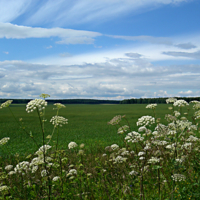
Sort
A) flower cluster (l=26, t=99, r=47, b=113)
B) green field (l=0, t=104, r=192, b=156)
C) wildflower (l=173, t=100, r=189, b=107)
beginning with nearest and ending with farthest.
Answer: flower cluster (l=26, t=99, r=47, b=113) < wildflower (l=173, t=100, r=189, b=107) < green field (l=0, t=104, r=192, b=156)

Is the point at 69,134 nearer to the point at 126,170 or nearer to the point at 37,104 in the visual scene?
the point at 126,170

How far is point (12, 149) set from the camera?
13.9 metres

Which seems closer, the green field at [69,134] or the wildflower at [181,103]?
the wildflower at [181,103]

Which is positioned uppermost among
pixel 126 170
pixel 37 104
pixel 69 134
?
pixel 37 104

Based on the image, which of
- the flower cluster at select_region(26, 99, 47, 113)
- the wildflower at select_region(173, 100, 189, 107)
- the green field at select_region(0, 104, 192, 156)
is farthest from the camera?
the green field at select_region(0, 104, 192, 156)

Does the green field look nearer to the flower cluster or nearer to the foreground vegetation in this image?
the foreground vegetation

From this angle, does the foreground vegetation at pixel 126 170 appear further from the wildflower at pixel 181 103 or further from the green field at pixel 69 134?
the green field at pixel 69 134

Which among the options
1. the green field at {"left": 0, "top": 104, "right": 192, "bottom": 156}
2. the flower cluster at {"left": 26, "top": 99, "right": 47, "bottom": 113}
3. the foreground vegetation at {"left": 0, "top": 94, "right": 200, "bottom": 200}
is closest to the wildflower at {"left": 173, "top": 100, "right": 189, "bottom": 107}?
the foreground vegetation at {"left": 0, "top": 94, "right": 200, "bottom": 200}

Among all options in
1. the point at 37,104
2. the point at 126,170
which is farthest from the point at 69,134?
the point at 37,104

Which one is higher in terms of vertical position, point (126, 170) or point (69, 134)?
point (126, 170)

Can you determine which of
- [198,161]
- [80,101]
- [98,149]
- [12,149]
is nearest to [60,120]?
[198,161]

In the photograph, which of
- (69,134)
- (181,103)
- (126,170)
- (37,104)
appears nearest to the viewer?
(37,104)

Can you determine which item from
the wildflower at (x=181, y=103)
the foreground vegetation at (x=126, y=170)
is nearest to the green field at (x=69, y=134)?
the foreground vegetation at (x=126, y=170)

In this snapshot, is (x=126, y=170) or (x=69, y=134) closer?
(x=126, y=170)
